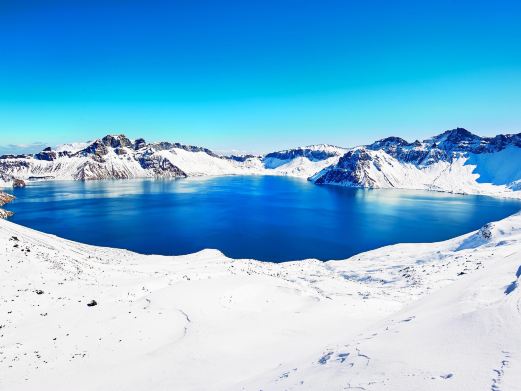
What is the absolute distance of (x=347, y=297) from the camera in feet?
129

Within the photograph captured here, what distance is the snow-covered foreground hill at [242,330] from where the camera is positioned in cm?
1297

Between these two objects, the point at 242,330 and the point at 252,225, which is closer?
the point at 242,330

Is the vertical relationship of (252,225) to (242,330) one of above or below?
below

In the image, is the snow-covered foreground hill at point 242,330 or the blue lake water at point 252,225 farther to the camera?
the blue lake water at point 252,225

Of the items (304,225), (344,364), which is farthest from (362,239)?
(344,364)

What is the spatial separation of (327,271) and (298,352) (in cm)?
4325

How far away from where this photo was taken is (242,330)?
27141mm

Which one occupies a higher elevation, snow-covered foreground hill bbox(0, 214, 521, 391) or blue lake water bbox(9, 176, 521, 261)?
snow-covered foreground hill bbox(0, 214, 521, 391)

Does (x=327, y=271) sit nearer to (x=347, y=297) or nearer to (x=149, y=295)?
(x=347, y=297)

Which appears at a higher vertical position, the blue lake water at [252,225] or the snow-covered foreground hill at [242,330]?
the snow-covered foreground hill at [242,330]

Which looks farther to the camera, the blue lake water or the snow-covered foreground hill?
the blue lake water

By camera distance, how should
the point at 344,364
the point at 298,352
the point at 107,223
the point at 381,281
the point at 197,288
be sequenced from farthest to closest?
the point at 107,223 → the point at 381,281 → the point at 197,288 → the point at 298,352 → the point at 344,364

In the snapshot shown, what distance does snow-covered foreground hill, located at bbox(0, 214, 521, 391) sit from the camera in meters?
13.0

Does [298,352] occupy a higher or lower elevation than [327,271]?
higher
